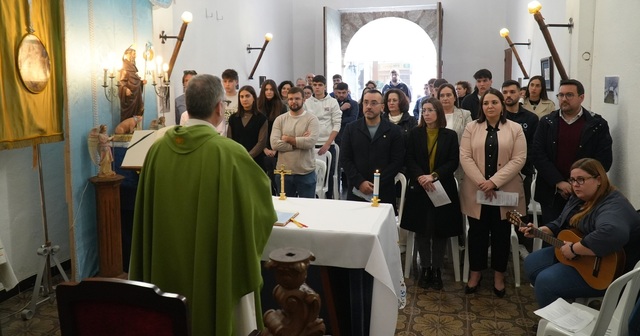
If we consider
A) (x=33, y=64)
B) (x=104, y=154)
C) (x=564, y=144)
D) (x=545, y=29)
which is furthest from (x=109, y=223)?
(x=545, y=29)

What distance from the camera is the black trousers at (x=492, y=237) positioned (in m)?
4.30

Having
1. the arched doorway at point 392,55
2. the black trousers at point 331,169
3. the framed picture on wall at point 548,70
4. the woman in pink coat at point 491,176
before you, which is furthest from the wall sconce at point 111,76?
the arched doorway at point 392,55

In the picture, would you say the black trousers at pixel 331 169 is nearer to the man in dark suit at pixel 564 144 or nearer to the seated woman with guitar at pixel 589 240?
the man in dark suit at pixel 564 144

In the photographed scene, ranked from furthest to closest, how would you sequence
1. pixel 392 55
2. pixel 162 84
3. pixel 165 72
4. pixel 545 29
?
pixel 392 55, pixel 162 84, pixel 165 72, pixel 545 29

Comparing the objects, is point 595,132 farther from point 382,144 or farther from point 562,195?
point 382,144

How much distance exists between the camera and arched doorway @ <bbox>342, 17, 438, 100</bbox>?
13922mm

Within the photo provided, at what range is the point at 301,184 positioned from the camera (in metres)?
5.19

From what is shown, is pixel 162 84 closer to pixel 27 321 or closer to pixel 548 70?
pixel 27 321

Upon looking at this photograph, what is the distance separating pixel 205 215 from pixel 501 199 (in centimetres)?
264

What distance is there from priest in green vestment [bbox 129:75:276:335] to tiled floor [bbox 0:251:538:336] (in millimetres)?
1645

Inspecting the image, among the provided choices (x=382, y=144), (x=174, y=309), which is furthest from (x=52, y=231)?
(x=174, y=309)

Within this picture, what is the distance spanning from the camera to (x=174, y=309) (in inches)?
60.9

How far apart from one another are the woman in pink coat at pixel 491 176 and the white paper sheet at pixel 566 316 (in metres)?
1.37

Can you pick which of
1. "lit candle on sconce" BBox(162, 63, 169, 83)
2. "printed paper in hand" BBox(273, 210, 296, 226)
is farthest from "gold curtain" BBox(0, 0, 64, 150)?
"printed paper in hand" BBox(273, 210, 296, 226)
